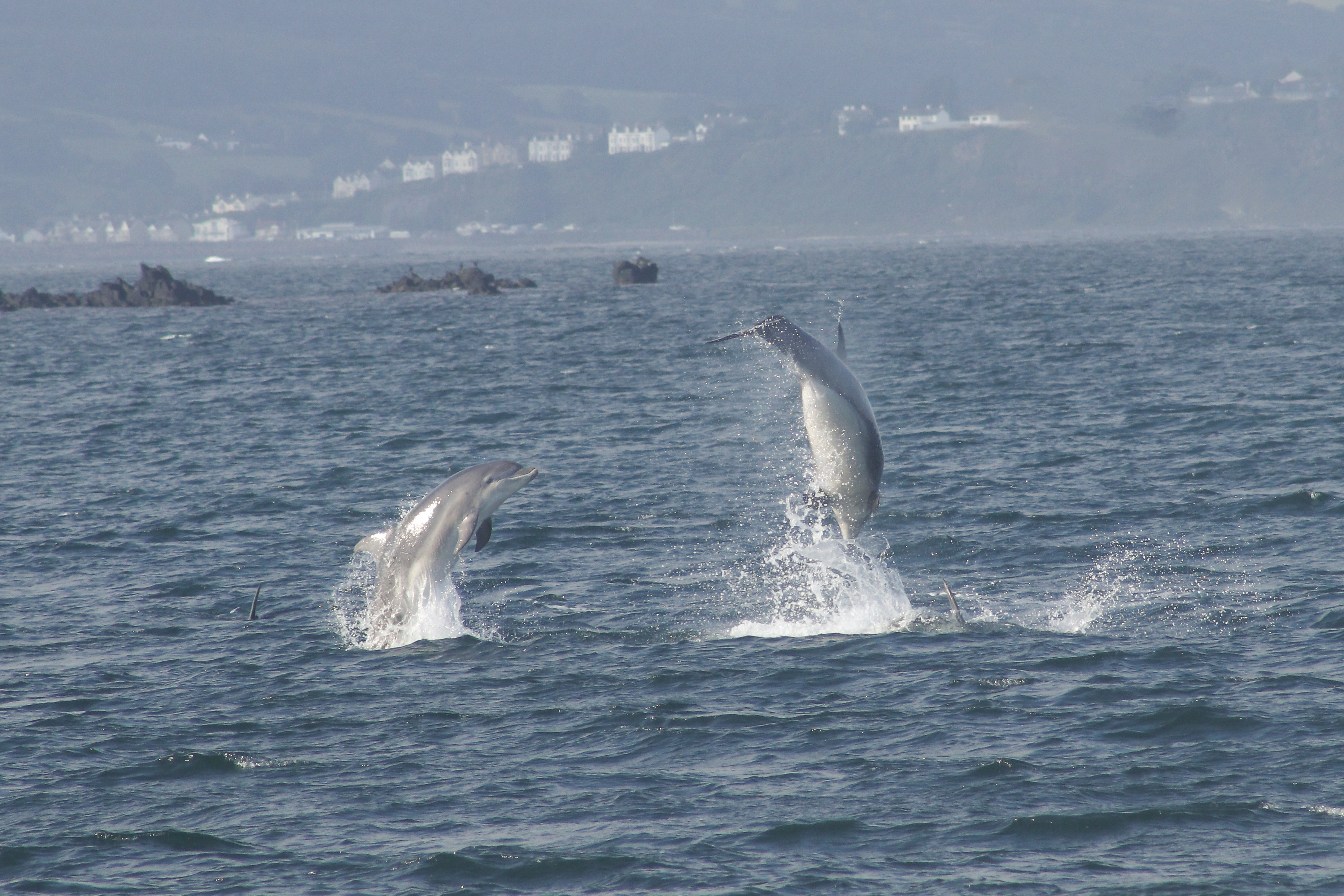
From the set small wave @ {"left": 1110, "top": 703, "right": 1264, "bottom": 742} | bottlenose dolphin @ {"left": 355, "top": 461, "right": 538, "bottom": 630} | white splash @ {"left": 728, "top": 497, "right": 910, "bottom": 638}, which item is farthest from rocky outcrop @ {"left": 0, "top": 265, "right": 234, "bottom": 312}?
small wave @ {"left": 1110, "top": 703, "right": 1264, "bottom": 742}

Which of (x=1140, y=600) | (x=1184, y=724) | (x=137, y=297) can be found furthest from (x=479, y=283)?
(x=1184, y=724)

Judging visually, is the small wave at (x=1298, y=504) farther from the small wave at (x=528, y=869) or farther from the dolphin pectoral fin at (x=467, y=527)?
the small wave at (x=528, y=869)

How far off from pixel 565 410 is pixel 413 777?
28387 mm

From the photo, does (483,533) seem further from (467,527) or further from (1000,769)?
(1000,769)

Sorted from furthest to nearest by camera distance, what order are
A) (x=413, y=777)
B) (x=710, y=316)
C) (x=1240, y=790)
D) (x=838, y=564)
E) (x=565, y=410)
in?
(x=710, y=316) < (x=565, y=410) < (x=838, y=564) < (x=413, y=777) < (x=1240, y=790)

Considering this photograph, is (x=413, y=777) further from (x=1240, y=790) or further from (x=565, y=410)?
(x=565, y=410)

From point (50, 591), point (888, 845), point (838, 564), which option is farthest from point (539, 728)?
point (50, 591)

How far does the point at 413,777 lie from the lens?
15133mm

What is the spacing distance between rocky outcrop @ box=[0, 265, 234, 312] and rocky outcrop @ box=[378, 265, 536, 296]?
1441cm

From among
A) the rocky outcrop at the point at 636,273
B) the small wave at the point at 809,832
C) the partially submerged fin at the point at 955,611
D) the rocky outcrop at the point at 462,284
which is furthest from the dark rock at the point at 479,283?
the small wave at the point at 809,832

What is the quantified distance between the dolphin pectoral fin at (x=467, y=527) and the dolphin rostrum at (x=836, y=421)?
3.99 metres

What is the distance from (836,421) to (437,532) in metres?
5.46

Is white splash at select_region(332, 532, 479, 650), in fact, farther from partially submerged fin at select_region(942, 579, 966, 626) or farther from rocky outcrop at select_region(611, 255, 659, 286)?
rocky outcrop at select_region(611, 255, 659, 286)

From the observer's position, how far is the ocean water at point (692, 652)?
1338 centimetres
